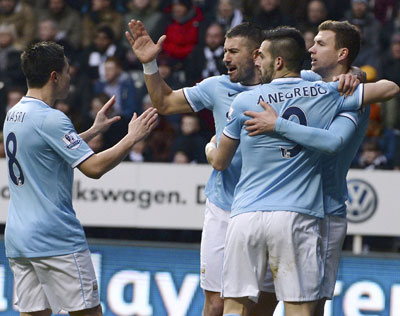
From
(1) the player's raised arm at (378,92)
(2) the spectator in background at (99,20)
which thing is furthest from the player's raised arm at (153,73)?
(2) the spectator in background at (99,20)

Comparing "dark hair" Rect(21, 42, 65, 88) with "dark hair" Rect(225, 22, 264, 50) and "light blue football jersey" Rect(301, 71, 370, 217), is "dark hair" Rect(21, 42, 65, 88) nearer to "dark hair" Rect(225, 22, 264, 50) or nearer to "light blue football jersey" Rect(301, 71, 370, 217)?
"dark hair" Rect(225, 22, 264, 50)

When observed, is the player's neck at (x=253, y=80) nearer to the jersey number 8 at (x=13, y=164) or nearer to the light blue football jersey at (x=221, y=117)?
the light blue football jersey at (x=221, y=117)

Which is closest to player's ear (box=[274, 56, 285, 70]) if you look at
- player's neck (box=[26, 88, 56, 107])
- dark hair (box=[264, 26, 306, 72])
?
dark hair (box=[264, 26, 306, 72])

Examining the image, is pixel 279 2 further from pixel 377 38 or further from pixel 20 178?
pixel 20 178

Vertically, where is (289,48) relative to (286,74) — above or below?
above

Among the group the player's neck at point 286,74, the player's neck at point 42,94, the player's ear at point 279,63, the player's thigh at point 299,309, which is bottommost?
the player's thigh at point 299,309

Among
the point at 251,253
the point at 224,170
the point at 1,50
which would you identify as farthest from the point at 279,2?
the point at 251,253

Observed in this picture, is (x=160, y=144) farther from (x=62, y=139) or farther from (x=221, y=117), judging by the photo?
(x=62, y=139)

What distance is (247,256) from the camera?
5520 millimetres

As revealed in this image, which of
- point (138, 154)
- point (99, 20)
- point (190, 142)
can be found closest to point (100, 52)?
point (99, 20)

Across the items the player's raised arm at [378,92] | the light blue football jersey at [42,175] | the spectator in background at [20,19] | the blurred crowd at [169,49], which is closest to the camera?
the light blue football jersey at [42,175]

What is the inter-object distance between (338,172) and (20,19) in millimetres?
8521

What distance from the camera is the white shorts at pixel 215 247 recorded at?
641 centimetres

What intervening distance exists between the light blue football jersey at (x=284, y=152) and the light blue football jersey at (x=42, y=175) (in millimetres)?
954
